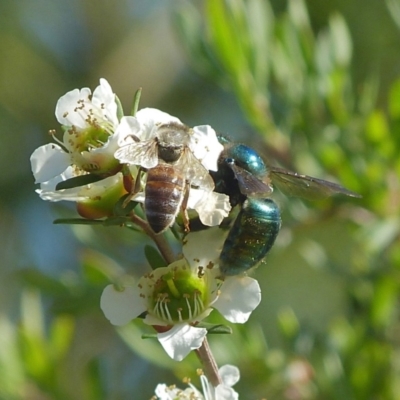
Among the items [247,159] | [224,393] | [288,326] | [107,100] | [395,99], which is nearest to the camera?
[224,393]

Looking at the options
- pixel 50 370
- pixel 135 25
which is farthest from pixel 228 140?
pixel 135 25

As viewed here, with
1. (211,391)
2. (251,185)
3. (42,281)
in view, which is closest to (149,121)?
(251,185)

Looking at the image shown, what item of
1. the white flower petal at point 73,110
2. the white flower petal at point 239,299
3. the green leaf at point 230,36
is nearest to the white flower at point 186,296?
the white flower petal at point 239,299

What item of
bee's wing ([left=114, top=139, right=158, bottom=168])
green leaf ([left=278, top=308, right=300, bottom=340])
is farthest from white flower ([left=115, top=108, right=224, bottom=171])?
green leaf ([left=278, top=308, right=300, bottom=340])

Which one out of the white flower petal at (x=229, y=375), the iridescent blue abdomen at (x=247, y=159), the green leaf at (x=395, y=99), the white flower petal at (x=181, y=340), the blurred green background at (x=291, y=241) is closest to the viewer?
the white flower petal at (x=181, y=340)

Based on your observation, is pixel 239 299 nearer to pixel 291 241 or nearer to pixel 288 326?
pixel 288 326

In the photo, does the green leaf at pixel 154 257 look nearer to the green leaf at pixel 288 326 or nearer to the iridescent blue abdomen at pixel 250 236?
the iridescent blue abdomen at pixel 250 236
